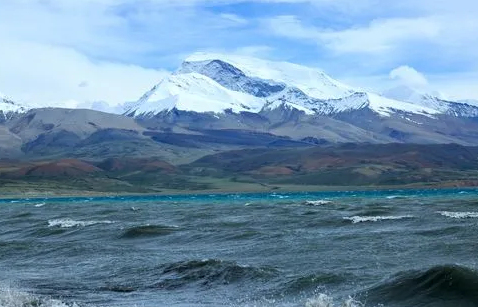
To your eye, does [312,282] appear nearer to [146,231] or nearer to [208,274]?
[208,274]

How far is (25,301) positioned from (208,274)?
10207 millimetres

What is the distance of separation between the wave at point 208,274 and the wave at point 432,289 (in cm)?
731

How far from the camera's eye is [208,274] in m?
37.6

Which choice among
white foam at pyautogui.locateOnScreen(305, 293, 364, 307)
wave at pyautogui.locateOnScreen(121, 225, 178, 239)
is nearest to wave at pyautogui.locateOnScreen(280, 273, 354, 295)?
white foam at pyautogui.locateOnScreen(305, 293, 364, 307)

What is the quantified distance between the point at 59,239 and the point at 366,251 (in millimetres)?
29923

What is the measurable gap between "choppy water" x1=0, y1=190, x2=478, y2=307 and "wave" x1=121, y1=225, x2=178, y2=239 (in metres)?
0.10

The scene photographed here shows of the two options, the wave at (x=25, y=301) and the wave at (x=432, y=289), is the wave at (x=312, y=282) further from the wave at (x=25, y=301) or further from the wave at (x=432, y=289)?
the wave at (x=25, y=301)

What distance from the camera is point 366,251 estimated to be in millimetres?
44281

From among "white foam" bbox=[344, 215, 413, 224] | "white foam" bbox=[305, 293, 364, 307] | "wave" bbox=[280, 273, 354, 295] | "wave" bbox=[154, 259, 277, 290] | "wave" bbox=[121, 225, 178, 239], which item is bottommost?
"wave" bbox=[121, 225, 178, 239]

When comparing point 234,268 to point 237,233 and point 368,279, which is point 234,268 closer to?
point 368,279

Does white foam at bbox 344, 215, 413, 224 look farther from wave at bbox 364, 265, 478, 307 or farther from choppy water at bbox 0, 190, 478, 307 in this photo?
wave at bbox 364, 265, 478, 307

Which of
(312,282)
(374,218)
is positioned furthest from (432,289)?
(374,218)

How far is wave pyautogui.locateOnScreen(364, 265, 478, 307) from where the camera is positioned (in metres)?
28.4

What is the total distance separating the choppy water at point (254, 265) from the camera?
30.5 m
